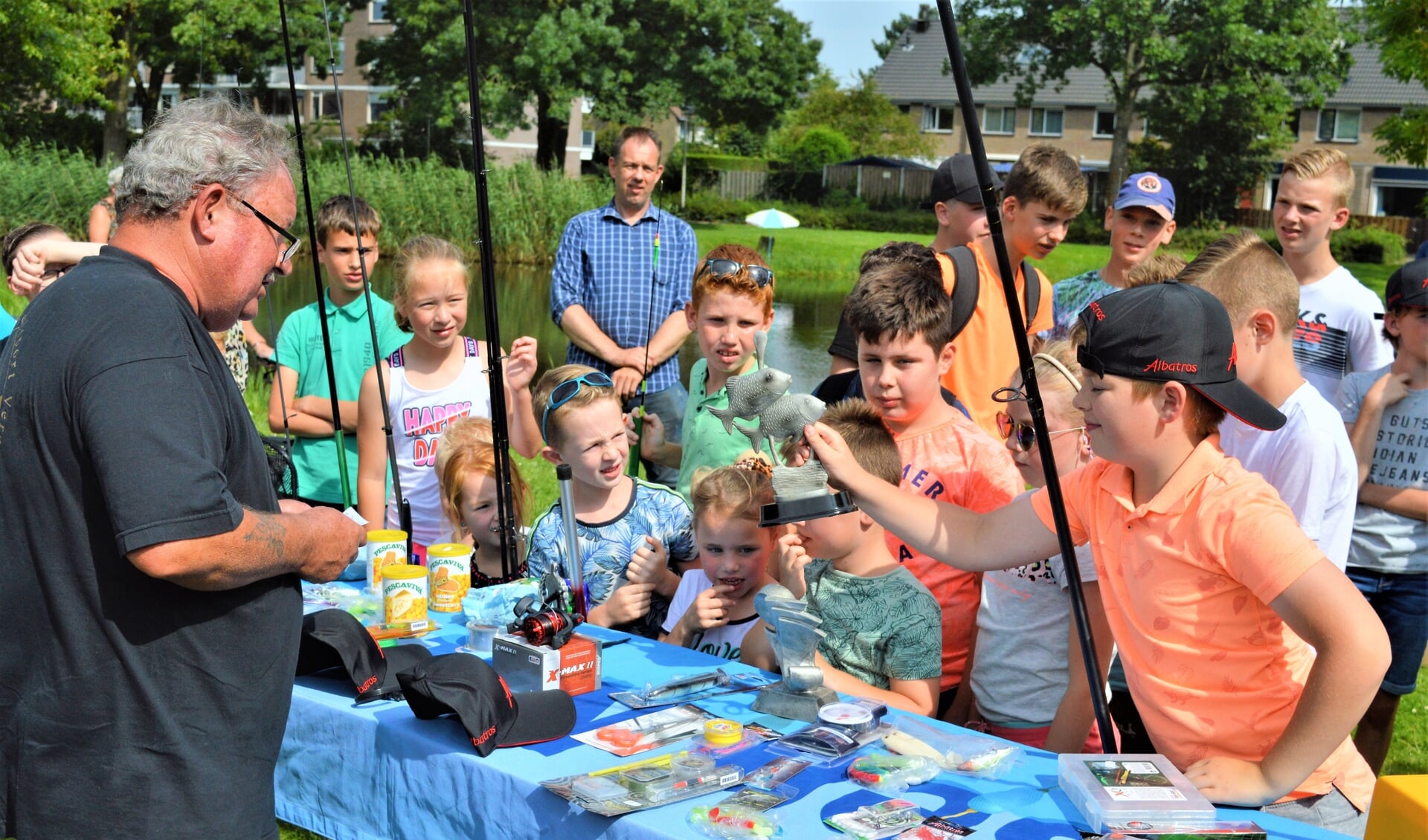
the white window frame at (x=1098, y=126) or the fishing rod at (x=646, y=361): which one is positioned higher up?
the white window frame at (x=1098, y=126)

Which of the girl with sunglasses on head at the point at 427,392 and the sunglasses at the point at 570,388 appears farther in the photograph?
the girl with sunglasses on head at the point at 427,392

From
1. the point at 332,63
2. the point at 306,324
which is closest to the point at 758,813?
the point at 332,63

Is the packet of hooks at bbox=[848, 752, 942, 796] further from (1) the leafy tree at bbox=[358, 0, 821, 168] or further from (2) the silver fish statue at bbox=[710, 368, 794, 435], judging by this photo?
(1) the leafy tree at bbox=[358, 0, 821, 168]

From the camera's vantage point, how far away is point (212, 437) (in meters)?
1.83

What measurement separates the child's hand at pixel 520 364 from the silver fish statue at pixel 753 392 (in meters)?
1.75

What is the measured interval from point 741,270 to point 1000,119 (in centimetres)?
5090

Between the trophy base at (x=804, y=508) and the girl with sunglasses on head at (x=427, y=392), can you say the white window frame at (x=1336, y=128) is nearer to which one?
the girl with sunglasses on head at (x=427, y=392)

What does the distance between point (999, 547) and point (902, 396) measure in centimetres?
79

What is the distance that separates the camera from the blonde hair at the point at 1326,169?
4.53 metres

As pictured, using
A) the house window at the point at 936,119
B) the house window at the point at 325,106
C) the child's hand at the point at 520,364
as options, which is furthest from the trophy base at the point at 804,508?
the house window at the point at 936,119

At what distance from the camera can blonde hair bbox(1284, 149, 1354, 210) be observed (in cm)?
453

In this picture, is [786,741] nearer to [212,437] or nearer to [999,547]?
[999,547]

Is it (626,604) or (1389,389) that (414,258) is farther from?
(1389,389)

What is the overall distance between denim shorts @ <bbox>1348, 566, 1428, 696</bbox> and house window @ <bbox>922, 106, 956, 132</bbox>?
5246 centimetres
